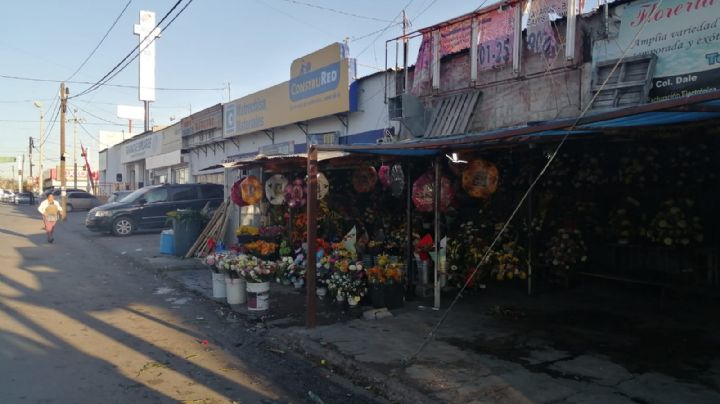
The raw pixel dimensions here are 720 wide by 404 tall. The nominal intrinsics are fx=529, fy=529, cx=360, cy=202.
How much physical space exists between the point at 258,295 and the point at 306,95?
8.42 m

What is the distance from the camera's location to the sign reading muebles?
43.9ft

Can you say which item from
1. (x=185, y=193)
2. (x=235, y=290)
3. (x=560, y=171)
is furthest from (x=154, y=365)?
(x=185, y=193)

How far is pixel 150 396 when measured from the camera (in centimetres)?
477

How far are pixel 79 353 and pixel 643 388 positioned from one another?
19.3 ft

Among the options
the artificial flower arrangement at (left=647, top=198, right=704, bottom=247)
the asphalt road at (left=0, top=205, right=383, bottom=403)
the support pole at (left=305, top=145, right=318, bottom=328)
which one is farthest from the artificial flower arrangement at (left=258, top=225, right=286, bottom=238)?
the artificial flower arrangement at (left=647, top=198, right=704, bottom=247)

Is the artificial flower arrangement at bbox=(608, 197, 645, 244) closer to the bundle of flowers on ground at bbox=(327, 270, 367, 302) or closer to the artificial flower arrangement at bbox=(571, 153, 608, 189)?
the artificial flower arrangement at bbox=(571, 153, 608, 189)

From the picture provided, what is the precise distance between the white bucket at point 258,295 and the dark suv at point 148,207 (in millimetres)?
12584

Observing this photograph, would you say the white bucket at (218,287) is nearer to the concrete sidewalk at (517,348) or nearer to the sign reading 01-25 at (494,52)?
the concrete sidewalk at (517,348)

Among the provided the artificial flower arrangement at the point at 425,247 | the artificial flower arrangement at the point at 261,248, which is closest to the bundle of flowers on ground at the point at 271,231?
the artificial flower arrangement at the point at 261,248

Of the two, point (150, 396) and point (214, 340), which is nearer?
point (150, 396)

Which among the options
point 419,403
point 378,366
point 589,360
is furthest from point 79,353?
point 589,360

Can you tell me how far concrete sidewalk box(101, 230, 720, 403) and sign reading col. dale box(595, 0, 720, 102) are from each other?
121 inches

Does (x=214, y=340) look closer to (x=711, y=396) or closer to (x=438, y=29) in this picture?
(x=711, y=396)

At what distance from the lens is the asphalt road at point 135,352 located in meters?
4.91
